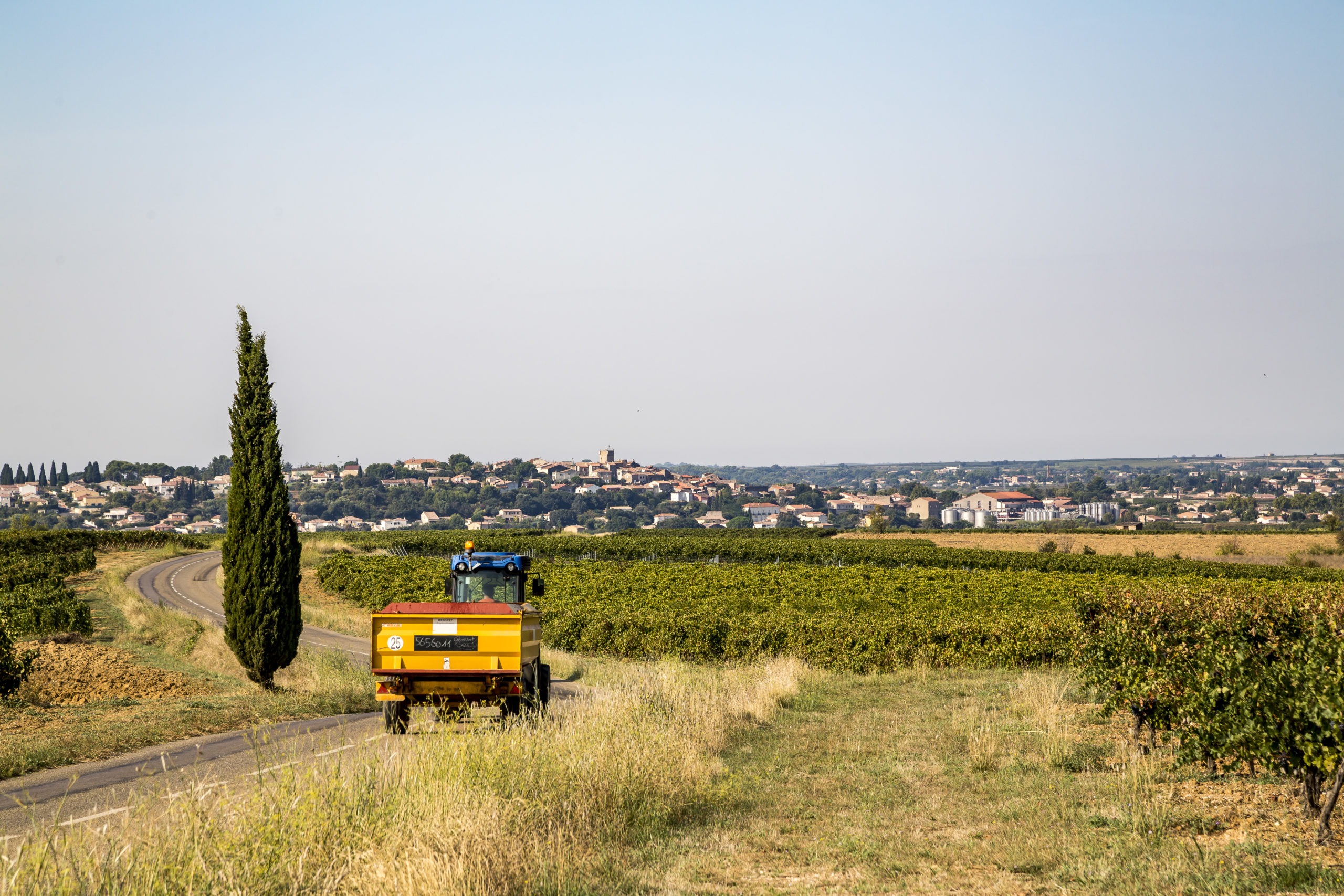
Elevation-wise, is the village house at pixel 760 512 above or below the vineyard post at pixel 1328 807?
below

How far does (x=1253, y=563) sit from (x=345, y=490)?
162658 mm

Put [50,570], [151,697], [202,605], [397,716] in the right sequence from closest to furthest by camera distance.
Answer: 1. [397,716]
2. [151,697]
3. [202,605]
4. [50,570]

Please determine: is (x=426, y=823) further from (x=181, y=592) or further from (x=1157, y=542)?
(x=1157, y=542)

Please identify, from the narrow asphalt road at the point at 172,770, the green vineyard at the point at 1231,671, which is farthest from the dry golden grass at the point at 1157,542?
the narrow asphalt road at the point at 172,770

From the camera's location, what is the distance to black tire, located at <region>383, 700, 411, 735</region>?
13766 mm

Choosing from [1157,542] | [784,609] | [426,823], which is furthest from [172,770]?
[1157,542]

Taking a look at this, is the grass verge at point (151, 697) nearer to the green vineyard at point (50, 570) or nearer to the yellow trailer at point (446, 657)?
the green vineyard at point (50, 570)

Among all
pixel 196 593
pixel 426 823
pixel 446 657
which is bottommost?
pixel 196 593

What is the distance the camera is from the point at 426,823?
6.93 metres

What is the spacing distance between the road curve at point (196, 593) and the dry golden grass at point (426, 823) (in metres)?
18.6

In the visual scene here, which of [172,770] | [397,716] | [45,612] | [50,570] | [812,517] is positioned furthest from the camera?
[812,517]

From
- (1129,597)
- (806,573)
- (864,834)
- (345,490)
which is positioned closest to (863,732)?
(1129,597)

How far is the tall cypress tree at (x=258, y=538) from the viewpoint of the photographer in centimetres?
2005

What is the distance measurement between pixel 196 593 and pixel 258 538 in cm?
3375
